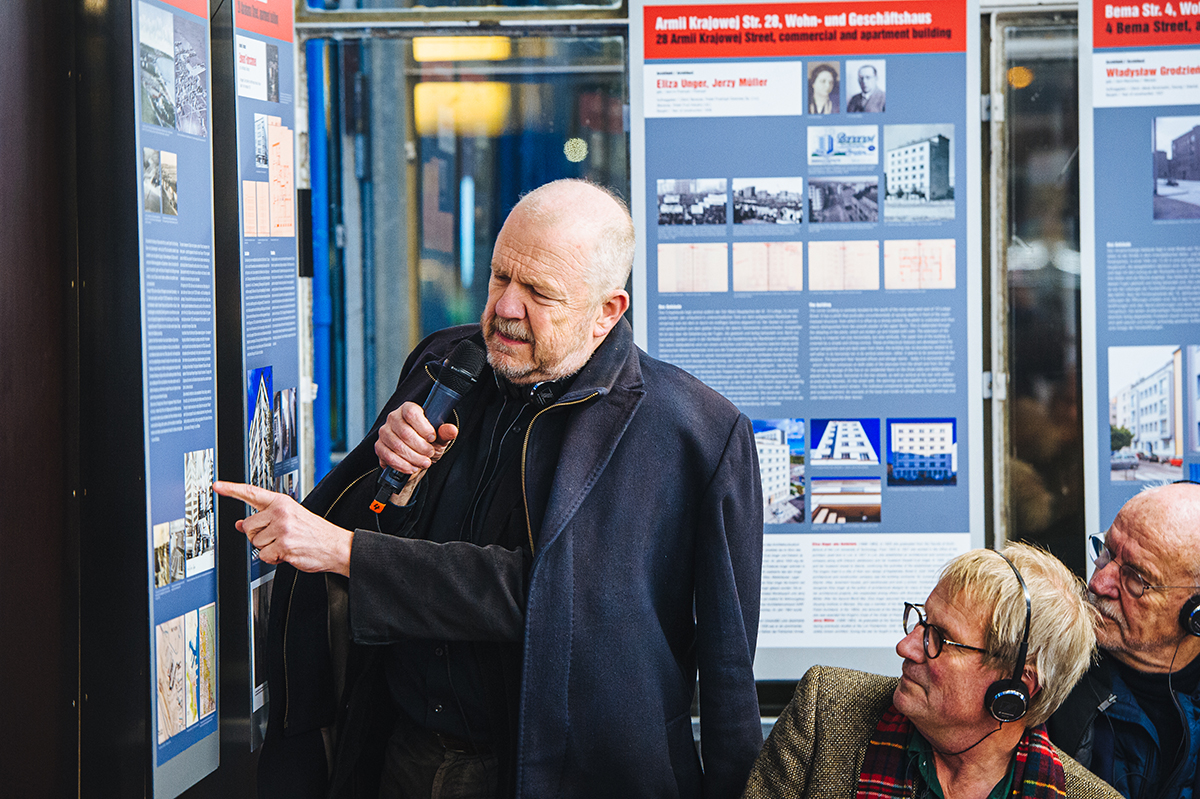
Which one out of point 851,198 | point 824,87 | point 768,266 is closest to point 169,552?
point 768,266

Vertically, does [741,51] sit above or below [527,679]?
above

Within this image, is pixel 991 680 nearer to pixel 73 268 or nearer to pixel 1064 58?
pixel 73 268

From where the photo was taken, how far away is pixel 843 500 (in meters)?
3.35

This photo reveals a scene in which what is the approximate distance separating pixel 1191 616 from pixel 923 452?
1.48 m

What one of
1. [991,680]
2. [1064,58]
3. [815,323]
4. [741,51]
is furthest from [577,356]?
[1064,58]

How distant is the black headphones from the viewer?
1.59 meters

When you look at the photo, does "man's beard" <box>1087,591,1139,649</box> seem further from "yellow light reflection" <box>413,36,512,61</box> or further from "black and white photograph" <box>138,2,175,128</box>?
"yellow light reflection" <box>413,36,512,61</box>

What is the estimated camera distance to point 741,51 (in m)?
3.30

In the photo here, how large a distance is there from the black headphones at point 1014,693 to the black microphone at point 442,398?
1009 mm

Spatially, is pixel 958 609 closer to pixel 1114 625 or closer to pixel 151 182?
pixel 1114 625

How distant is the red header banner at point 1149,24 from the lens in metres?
3.25

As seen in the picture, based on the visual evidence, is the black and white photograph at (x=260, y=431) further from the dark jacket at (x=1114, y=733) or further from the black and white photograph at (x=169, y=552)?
the dark jacket at (x=1114, y=733)

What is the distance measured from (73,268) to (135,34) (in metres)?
0.59

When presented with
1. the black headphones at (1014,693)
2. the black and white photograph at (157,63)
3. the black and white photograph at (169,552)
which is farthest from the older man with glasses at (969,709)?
the black and white photograph at (157,63)
